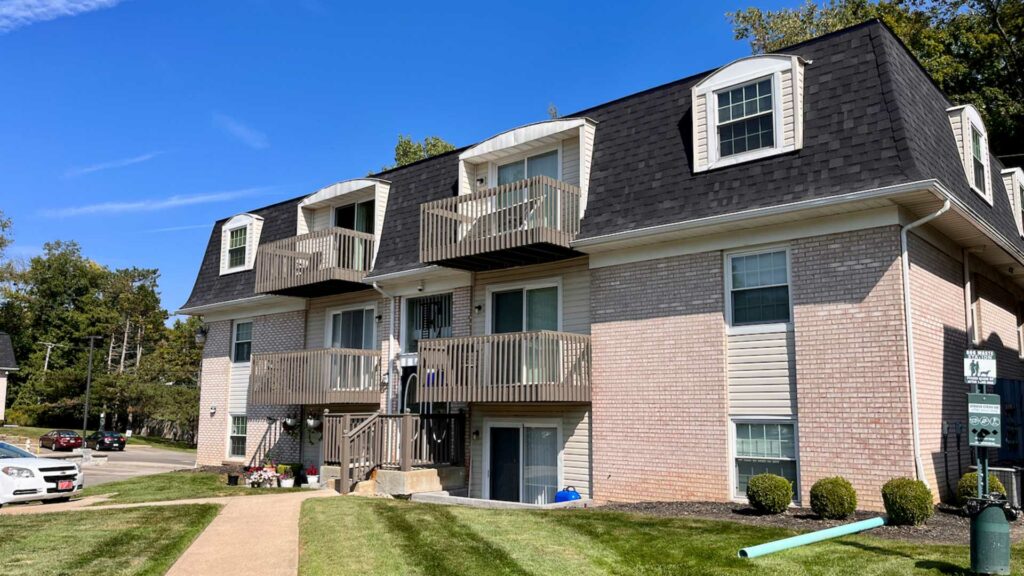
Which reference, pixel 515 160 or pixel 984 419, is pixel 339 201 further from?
pixel 984 419

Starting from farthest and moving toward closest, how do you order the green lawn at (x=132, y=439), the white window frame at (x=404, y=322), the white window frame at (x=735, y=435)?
the green lawn at (x=132, y=439) → the white window frame at (x=404, y=322) → the white window frame at (x=735, y=435)

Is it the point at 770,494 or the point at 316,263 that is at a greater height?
the point at 316,263

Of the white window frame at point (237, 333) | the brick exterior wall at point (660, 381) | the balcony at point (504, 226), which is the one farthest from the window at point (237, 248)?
the brick exterior wall at point (660, 381)

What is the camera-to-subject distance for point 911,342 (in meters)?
11.9

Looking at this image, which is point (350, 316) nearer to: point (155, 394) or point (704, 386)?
point (704, 386)

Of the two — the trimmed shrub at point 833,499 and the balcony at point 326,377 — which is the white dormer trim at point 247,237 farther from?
the trimmed shrub at point 833,499

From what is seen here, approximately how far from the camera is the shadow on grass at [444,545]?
8.66 m

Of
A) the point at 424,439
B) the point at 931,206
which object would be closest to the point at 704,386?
the point at 931,206

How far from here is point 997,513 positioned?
777 cm

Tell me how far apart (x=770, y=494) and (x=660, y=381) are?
3.11 metres

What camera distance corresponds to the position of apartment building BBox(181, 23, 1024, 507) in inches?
484

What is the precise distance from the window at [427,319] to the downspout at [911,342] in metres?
9.97

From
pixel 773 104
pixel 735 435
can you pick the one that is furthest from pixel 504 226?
pixel 735 435

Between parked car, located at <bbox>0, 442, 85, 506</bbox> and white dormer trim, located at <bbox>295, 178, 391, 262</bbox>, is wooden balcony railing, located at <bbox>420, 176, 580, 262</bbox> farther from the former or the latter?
parked car, located at <bbox>0, 442, 85, 506</bbox>
